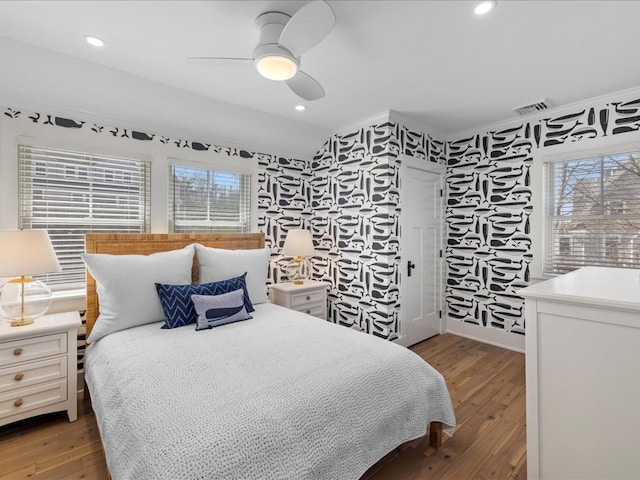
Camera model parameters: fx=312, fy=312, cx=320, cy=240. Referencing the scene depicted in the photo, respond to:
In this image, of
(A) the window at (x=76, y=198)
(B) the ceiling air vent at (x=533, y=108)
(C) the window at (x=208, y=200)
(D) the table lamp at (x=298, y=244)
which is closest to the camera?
(A) the window at (x=76, y=198)

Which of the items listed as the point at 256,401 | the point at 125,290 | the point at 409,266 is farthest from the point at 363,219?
the point at 256,401

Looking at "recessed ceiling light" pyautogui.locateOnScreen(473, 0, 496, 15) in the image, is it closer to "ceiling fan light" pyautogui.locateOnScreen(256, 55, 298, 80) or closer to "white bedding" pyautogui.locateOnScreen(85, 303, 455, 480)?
"ceiling fan light" pyautogui.locateOnScreen(256, 55, 298, 80)

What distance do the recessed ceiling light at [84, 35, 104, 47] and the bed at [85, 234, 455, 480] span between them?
165 cm

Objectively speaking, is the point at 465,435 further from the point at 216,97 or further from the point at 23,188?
the point at 23,188

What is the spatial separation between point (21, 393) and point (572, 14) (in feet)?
13.4

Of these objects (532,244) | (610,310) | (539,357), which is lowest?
(539,357)

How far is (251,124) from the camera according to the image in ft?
10.6

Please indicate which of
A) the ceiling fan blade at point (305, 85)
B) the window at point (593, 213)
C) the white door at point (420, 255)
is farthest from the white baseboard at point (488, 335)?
the ceiling fan blade at point (305, 85)

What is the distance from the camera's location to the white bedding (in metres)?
1.13

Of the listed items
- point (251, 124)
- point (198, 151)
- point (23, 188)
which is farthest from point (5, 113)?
point (251, 124)

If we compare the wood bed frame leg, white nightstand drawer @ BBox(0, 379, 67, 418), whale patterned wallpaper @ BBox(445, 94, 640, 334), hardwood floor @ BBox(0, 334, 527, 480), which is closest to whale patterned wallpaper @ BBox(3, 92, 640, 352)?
whale patterned wallpaper @ BBox(445, 94, 640, 334)

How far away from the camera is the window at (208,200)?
123 inches

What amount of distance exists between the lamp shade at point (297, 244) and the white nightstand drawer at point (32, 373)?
212 centimetres

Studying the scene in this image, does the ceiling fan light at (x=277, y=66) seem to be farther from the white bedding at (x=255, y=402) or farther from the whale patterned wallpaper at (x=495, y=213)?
the whale patterned wallpaper at (x=495, y=213)
